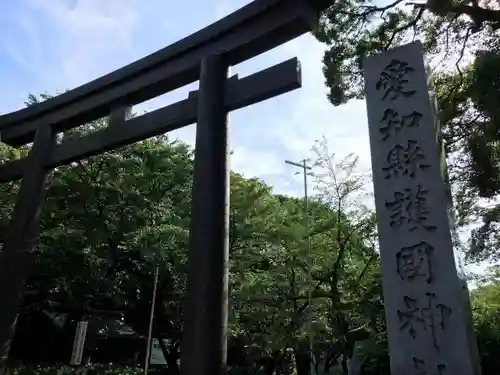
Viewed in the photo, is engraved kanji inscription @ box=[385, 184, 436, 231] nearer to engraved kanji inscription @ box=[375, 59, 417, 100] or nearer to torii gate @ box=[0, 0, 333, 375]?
engraved kanji inscription @ box=[375, 59, 417, 100]

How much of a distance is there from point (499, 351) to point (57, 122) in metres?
8.40

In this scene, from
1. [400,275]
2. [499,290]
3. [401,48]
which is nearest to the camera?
[400,275]

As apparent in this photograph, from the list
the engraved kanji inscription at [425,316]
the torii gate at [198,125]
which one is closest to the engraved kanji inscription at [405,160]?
Result: the engraved kanji inscription at [425,316]

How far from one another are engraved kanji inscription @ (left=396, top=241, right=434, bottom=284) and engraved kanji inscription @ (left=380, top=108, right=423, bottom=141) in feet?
3.87

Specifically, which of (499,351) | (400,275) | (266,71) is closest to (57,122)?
(266,71)

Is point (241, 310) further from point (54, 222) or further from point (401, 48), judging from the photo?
point (401, 48)

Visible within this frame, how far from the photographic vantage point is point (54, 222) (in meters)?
12.5

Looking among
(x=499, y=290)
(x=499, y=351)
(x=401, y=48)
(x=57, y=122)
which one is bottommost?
(x=499, y=351)

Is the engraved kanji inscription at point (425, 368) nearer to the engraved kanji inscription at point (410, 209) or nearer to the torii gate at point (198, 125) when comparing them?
the engraved kanji inscription at point (410, 209)

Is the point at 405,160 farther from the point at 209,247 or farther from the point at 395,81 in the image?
the point at 209,247

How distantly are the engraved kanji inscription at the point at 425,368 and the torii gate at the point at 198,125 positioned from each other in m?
1.94

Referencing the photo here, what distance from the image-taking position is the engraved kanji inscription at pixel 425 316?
3.86m

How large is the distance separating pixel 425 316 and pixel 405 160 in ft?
4.81

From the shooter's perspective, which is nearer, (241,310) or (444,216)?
(444,216)
